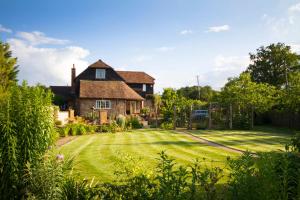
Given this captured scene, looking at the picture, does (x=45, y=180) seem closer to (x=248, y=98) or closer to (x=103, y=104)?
(x=248, y=98)

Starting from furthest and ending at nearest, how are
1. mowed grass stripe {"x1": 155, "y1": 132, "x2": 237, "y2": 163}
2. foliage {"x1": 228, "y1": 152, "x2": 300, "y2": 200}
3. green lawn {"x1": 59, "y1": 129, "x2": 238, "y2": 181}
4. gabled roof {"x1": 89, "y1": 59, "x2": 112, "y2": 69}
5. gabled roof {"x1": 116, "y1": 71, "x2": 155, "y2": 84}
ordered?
1. gabled roof {"x1": 116, "y1": 71, "x2": 155, "y2": 84}
2. gabled roof {"x1": 89, "y1": 59, "x2": 112, "y2": 69}
3. mowed grass stripe {"x1": 155, "y1": 132, "x2": 237, "y2": 163}
4. green lawn {"x1": 59, "y1": 129, "x2": 238, "y2": 181}
5. foliage {"x1": 228, "y1": 152, "x2": 300, "y2": 200}

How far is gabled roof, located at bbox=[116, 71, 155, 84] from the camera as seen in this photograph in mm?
67062

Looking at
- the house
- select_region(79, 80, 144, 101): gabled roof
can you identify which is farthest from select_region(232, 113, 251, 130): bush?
select_region(79, 80, 144, 101): gabled roof

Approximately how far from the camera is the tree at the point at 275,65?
48.4 meters

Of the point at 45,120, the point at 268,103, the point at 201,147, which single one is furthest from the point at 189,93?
the point at 45,120

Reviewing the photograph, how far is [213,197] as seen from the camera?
5684 millimetres

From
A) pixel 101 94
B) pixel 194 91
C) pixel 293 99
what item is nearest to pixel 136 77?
pixel 194 91

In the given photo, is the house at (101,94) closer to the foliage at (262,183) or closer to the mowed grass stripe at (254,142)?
the mowed grass stripe at (254,142)

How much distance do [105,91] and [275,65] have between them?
24.2 meters

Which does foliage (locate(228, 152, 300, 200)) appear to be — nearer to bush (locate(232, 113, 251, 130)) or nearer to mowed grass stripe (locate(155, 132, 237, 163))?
mowed grass stripe (locate(155, 132, 237, 163))

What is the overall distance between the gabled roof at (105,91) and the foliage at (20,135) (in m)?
38.6

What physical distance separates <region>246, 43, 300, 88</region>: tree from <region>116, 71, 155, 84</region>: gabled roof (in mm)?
23112

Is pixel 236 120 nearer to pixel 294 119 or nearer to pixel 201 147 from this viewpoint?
pixel 294 119

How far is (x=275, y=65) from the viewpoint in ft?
162
